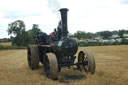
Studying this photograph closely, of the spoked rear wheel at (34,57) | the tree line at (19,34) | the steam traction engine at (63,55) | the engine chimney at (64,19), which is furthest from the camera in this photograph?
the tree line at (19,34)

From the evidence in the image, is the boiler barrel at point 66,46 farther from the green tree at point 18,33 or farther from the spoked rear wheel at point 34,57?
the green tree at point 18,33

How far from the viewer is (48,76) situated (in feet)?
23.9

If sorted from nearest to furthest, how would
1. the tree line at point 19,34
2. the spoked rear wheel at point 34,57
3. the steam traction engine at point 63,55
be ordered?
the steam traction engine at point 63,55 < the spoked rear wheel at point 34,57 < the tree line at point 19,34

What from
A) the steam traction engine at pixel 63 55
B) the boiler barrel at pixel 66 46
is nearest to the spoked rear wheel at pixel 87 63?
the steam traction engine at pixel 63 55

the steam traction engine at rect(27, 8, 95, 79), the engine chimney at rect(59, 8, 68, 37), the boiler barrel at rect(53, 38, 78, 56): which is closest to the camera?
the steam traction engine at rect(27, 8, 95, 79)

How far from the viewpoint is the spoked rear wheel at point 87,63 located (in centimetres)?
761

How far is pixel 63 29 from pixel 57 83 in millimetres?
2288

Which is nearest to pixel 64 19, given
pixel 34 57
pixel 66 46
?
pixel 66 46

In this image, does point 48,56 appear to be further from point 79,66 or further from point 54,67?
point 79,66

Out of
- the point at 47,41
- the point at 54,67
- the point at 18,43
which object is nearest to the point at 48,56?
the point at 54,67

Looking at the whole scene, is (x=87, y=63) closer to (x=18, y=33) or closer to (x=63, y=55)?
(x=63, y=55)

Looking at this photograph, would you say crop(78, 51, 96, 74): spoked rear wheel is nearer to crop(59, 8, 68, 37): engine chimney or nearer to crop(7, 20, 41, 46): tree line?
crop(59, 8, 68, 37): engine chimney

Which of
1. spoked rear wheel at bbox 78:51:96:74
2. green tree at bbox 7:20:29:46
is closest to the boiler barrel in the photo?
spoked rear wheel at bbox 78:51:96:74

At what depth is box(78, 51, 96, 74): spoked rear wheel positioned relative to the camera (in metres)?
7.61
